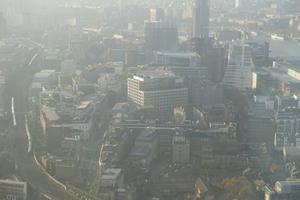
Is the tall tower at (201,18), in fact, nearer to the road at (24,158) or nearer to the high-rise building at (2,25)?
the high-rise building at (2,25)

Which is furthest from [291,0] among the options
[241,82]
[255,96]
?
[255,96]

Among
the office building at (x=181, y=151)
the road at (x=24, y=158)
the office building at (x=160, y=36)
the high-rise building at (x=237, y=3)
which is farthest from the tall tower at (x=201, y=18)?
the office building at (x=181, y=151)

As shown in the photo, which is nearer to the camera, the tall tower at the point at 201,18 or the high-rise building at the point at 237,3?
the tall tower at the point at 201,18

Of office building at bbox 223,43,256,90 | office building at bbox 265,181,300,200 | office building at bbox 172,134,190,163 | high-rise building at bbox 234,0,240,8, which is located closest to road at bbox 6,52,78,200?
office building at bbox 172,134,190,163

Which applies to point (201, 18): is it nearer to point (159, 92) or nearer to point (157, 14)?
point (157, 14)

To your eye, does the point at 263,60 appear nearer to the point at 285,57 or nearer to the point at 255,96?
the point at 285,57

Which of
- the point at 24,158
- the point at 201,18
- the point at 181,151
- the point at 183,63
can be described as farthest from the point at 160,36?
the point at 24,158
